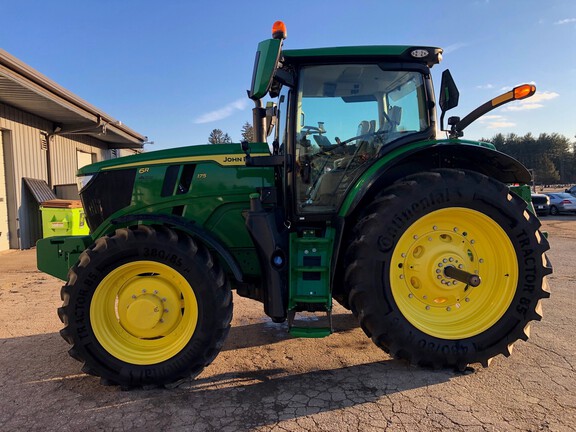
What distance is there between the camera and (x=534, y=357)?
3193 mm

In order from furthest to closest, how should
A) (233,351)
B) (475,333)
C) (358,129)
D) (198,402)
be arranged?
Answer: (233,351)
(358,129)
(475,333)
(198,402)

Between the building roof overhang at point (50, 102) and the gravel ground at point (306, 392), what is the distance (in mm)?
6177

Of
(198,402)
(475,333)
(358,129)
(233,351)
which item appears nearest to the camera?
(198,402)

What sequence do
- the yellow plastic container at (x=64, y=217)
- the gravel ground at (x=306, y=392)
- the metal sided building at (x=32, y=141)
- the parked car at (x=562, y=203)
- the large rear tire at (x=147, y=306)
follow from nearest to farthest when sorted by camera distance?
the gravel ground at (x=306, y=392) < the large rear tire at (x=147, y=306) < the metal sided building at (x=32, y=141) < the yellow plastic container at (x=64, y=217) < the parked car at (x=562, y=203)

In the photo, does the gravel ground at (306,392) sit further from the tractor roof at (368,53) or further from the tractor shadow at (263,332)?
the tractor roof at (368,53)

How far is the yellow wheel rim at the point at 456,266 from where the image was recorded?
3.07 metres

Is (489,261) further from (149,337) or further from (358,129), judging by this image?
(149,337)

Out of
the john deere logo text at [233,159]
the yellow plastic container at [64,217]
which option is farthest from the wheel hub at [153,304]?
the yellow plastic container at [64,217]

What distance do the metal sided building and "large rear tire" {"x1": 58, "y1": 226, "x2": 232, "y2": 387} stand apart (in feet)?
21.8

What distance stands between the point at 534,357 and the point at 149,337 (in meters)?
A: 3.07

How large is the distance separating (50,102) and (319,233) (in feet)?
30.1

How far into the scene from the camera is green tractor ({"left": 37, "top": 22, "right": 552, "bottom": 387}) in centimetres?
286

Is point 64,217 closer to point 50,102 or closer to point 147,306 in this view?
point 50,102

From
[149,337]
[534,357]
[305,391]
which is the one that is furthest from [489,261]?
[149,337]
